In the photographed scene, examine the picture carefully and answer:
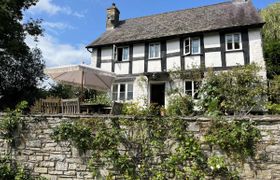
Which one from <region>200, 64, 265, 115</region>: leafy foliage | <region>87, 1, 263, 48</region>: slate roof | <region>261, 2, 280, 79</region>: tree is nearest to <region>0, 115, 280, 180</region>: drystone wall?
<region>200, 64, 265, 115</region>: leafy foliage

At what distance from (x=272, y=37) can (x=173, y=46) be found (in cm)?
1071

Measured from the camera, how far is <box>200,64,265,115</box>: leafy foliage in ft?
31.1

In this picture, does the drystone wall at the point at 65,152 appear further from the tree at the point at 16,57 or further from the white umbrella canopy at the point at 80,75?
the tree at the point at 16,57

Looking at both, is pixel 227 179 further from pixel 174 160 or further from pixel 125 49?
pixel 125 49

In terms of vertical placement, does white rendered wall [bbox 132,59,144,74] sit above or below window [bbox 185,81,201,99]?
above

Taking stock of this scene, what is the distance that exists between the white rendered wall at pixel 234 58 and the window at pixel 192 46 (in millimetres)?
Answer: 1654

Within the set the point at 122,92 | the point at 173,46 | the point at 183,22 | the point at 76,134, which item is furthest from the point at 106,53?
the point at 76,134

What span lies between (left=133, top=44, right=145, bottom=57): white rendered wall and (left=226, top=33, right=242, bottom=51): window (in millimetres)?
4831

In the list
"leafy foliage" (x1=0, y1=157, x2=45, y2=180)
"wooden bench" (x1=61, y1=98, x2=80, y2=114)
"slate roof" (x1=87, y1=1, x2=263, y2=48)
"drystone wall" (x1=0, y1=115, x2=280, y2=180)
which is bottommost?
"leafy foliage" (x1=0, y1=157, x2=45, y2=180)

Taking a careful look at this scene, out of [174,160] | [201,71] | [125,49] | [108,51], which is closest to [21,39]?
[108,51]

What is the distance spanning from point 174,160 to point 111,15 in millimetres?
15345

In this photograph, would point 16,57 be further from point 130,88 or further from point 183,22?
point 183,22

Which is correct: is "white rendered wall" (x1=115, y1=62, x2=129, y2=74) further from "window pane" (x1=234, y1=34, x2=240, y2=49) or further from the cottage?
"window pane" (x1=234, y1=34, x2=240, y2=49)

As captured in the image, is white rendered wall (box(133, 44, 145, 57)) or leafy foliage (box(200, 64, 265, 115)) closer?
leafy foliage (box(200, 64, 265, 115))
